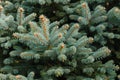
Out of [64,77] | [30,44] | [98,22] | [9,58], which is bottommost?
[64,77]

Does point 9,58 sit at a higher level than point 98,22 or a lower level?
lower

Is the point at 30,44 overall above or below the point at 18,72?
above

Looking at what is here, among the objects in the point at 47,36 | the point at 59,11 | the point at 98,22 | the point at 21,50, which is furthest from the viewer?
the point at 59,11

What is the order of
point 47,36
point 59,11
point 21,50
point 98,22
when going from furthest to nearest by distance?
1. point 59,11
2. point 98,22
3. point 21,50
4. point 47,36

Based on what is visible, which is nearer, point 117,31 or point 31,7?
point 117,31

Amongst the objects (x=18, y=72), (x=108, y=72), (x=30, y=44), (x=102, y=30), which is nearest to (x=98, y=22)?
(x=102, y=30)

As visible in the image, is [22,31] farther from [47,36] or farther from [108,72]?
[108,72]

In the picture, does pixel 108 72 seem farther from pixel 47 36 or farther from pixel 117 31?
pixel 47 36

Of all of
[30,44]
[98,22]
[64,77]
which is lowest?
[64,77]

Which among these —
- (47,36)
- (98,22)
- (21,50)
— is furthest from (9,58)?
(98,22)
